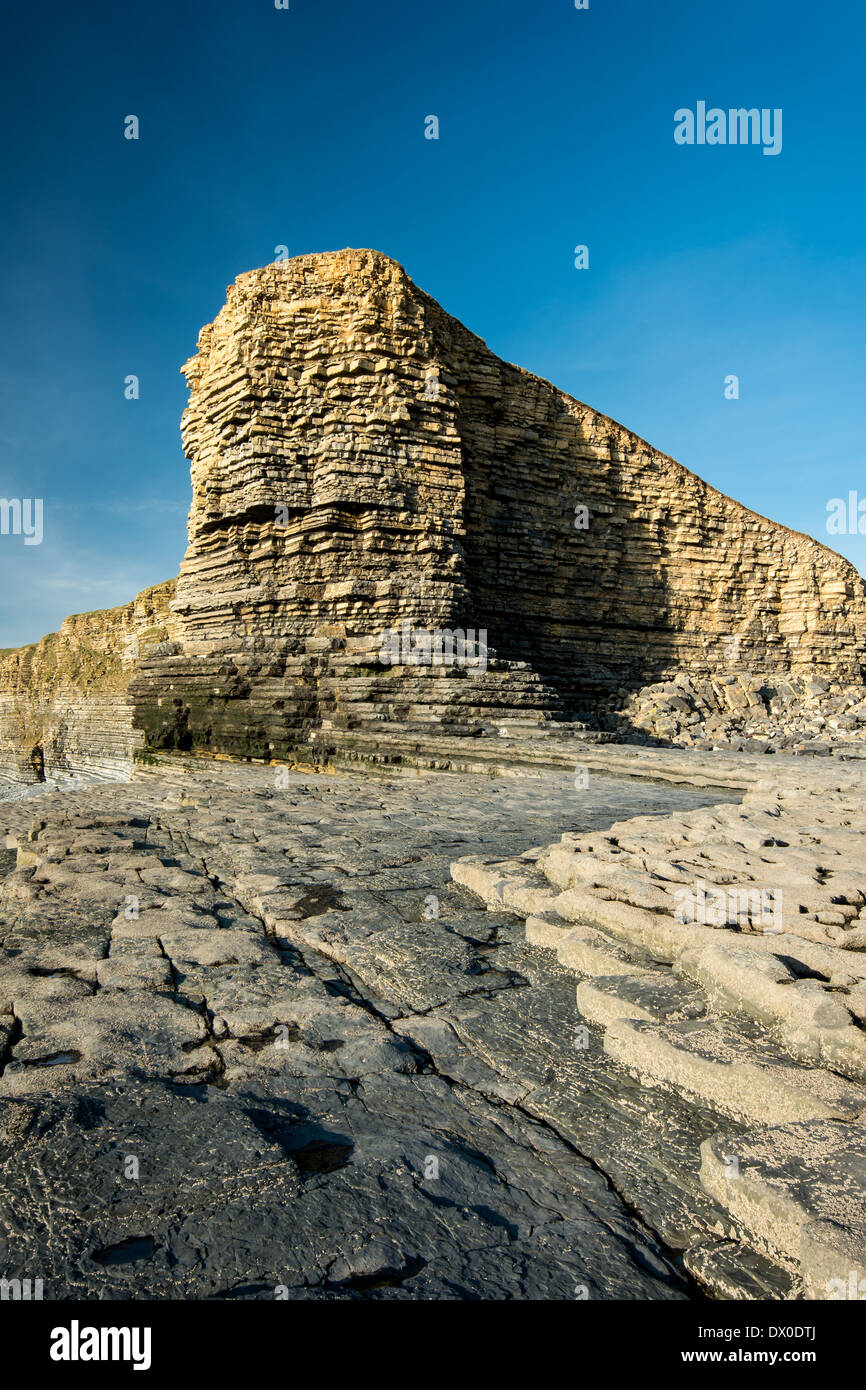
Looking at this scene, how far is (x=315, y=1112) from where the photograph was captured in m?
1.81

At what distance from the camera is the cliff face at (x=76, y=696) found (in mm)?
28547

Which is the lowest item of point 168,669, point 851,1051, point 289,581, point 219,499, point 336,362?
point 851,1051

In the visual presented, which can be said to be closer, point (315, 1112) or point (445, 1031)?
point (315, 1112)

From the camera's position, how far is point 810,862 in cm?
336

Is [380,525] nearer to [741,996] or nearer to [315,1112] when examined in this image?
[741,996]

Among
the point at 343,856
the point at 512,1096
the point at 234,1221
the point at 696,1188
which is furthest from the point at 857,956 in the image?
the point at 343,856

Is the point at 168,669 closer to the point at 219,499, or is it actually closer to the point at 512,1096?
the point at 219,499

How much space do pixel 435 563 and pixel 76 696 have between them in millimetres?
23322

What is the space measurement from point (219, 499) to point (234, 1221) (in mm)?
16055

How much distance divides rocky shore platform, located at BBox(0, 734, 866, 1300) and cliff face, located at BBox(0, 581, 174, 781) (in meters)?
24.3

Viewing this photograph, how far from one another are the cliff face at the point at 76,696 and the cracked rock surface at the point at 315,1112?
79.6 ft

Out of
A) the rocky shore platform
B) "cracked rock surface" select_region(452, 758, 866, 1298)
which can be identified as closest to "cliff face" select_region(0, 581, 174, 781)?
the rocky shore platform

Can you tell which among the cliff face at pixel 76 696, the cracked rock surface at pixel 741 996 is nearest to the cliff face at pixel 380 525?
the cracked rock surface at pixel 741 996

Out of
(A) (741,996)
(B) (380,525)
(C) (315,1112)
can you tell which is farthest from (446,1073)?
(B) (380,525)
